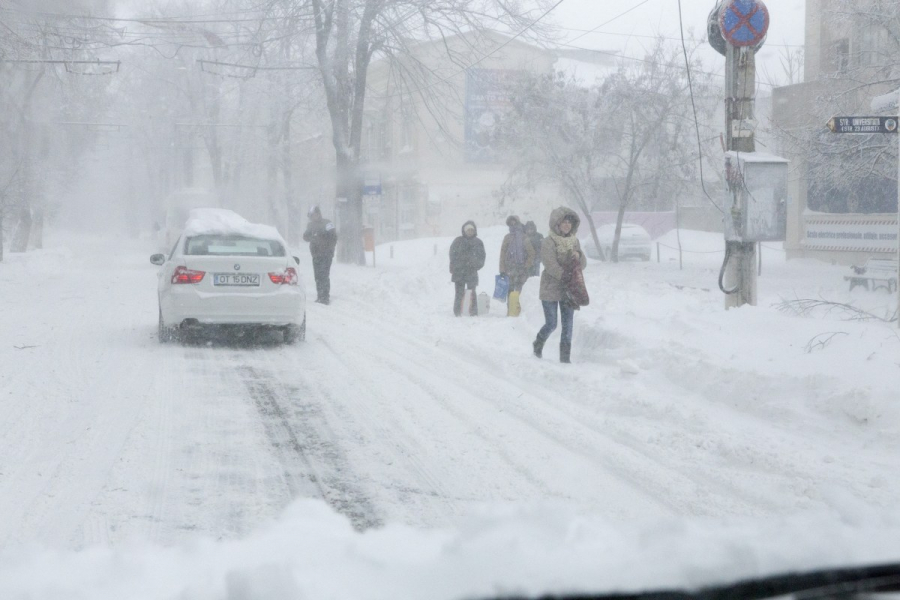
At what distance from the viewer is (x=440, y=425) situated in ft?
23.6

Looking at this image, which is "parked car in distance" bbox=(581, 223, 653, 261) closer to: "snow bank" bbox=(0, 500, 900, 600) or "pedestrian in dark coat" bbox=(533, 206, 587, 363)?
"pedestrian in dark coat" bbox=(533, 206, 587, 363)

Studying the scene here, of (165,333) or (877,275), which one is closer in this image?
→ (165,333)

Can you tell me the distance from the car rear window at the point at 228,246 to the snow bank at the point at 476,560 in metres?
9.59

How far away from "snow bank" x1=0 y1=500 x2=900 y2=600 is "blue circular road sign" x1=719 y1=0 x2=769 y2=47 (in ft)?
28.3

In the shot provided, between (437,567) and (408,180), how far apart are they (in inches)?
1889

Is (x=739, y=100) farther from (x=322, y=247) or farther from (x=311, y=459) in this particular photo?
(x=322, y=247)

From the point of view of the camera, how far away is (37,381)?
888 cm

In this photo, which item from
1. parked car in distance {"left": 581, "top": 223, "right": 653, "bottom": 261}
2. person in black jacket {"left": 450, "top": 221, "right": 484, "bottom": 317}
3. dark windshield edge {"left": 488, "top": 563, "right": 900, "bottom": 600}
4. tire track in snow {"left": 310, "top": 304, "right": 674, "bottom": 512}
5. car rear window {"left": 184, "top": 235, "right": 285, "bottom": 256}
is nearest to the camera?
dark windshield edge {"left": 488, "top": 563, "right": 900, "bottom": 600}

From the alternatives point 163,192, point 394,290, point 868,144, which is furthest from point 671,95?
point 163,192

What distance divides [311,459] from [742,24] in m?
7.05

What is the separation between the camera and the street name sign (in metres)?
9.07

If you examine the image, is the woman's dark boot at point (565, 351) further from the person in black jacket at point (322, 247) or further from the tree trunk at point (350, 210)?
the tree trunk at point (350, 210)

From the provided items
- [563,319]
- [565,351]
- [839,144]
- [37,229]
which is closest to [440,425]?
[565,351]

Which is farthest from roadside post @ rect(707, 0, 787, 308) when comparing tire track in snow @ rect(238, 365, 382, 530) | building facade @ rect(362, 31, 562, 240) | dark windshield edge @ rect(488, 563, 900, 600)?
building facade @ rect(362, 31, 562, 240)
